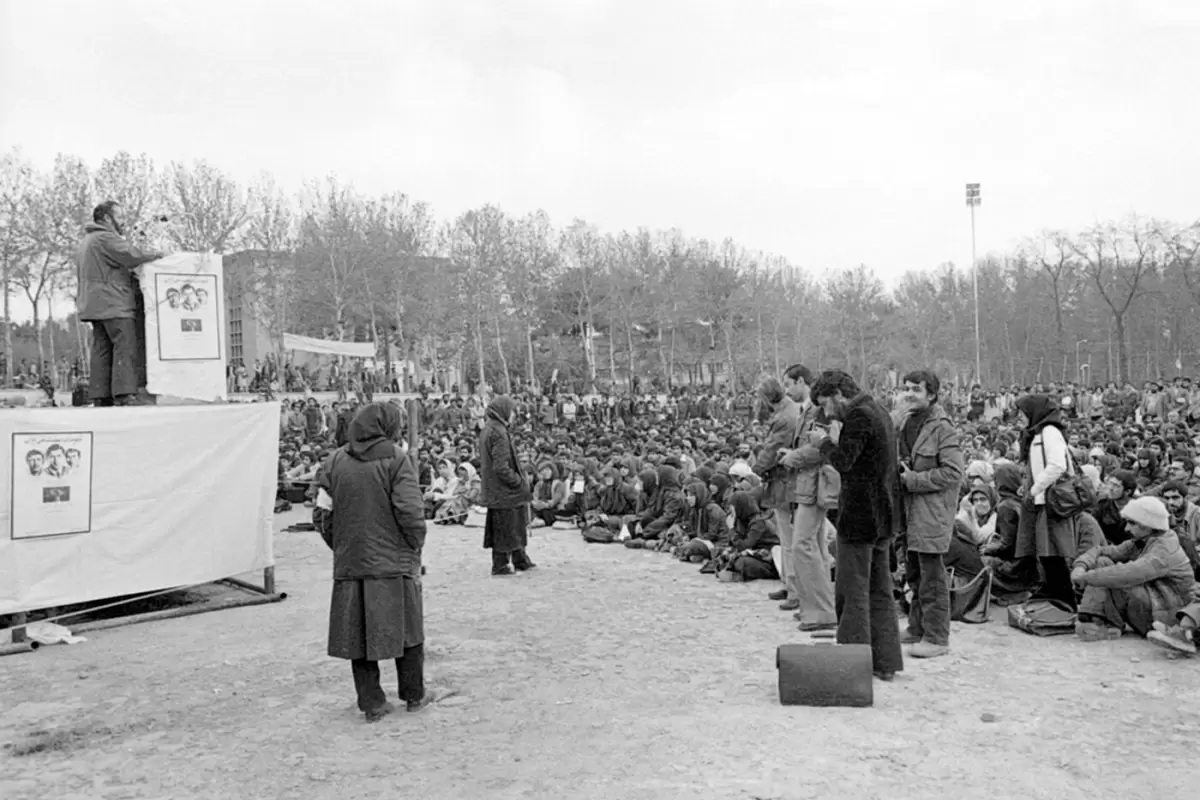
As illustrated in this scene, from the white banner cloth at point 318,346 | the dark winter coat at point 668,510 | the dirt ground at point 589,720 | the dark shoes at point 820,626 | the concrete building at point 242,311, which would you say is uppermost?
the concrete building at point 242,311

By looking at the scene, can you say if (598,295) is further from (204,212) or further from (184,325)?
(184,325)

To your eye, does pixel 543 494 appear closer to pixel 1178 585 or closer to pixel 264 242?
pixel 1178 585

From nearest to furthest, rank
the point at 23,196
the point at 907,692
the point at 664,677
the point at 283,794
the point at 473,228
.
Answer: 1. the point at 283,794
2. the point at 907,692
3. the point at 664,677
4. the point at 23,196
5. the point at 473,228

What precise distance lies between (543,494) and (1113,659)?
31.2 ft

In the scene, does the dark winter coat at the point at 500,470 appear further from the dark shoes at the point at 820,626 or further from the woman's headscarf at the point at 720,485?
the dark shoes at the point at 820,626

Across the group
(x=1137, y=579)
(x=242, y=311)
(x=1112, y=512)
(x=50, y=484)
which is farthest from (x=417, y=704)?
(x=242, y=311)

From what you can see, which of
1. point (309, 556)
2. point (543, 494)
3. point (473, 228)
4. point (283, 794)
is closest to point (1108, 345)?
point (473, 228)

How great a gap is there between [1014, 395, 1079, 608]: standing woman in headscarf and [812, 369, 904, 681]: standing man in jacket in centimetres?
199

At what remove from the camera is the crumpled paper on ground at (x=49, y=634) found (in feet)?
23.0

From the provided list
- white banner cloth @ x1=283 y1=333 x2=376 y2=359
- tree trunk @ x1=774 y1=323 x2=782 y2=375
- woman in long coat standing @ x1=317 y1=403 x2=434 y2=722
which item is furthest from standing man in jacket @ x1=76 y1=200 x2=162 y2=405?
tree trunk @ x1=774 y1=323 x2=782 y2=375

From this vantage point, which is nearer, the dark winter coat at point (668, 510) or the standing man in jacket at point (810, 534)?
the standing man in jacket at point (810, 534)

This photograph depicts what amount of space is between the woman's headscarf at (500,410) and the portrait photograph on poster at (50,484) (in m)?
3.54

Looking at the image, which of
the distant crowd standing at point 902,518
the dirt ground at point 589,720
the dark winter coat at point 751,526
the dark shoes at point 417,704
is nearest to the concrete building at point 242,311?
the distant crowd standing at point 902,518

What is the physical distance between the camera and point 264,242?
39.5 metres
